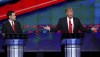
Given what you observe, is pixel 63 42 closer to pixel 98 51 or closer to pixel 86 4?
pixel 98 51

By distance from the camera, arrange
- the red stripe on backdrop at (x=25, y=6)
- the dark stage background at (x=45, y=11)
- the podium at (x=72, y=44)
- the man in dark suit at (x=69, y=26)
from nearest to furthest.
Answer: the podium at (x=72, y=44) → the man in dark suit at (x=69, y=26) → the dark stage background at (x=45, y=11) → the red stripe on backdrop at (x=25, y=6)

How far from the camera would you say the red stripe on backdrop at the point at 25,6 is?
10516mm

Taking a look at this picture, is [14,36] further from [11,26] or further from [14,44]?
[11,26]

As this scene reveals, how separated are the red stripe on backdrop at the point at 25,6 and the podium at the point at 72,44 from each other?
10.9ft

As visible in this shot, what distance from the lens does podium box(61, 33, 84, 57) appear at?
23.9 feet

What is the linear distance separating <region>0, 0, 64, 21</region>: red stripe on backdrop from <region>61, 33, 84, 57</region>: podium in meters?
3.33

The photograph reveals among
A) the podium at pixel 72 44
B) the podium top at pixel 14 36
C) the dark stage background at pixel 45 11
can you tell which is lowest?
the podium at pixel 72 44

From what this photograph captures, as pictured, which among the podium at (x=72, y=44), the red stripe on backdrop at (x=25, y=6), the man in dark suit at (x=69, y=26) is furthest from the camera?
the red stripe on backdrop at (x=25, y=6)

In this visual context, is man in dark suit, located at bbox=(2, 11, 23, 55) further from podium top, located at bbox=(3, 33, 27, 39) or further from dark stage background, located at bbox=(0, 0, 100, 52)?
dark stage background, located at bbox=(0, 0, 100, 52)

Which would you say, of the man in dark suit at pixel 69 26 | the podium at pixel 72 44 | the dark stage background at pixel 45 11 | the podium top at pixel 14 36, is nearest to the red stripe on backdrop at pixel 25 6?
the dark stage background at pixel 45 11

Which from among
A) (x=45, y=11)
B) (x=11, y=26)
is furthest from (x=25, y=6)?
(x=11, y=26)

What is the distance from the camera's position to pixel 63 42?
7.36m

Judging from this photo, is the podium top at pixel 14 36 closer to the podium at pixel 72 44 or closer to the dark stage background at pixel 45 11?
the podium at pixel 72 44

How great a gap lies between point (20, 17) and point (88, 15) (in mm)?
1746
